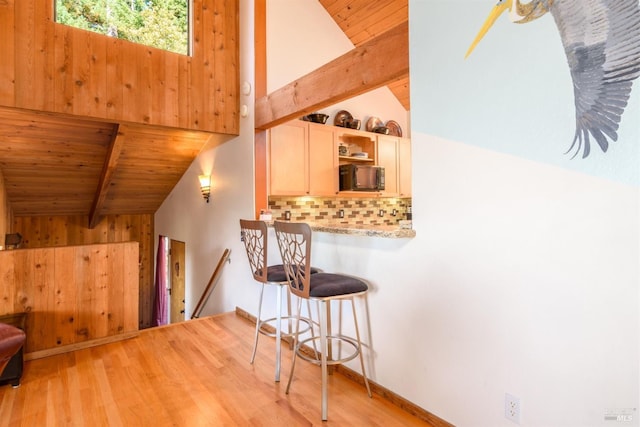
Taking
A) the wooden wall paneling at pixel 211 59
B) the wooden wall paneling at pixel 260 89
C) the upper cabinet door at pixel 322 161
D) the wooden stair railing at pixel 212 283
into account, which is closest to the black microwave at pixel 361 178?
the upper cabinet door at pixel 322 161

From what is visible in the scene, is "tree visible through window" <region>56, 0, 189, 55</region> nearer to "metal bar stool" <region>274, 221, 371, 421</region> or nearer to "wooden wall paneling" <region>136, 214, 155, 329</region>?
"metal bar stool" <region>274, 221, 371, 421</region>

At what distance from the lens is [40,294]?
9.04ft

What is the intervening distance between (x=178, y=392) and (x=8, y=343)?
1.00 meters

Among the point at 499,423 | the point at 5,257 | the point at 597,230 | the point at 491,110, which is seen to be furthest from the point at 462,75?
the point at 5,257

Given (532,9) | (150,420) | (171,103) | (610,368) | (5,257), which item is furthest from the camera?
(171,103)

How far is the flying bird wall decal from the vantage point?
123cm

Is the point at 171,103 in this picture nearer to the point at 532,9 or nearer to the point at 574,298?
the point at 532,9

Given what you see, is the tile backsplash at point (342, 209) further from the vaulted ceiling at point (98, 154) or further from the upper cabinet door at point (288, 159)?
the vaulted ceiling at point (98, 154)

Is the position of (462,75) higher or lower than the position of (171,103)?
lower

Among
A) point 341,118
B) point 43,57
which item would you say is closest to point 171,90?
point 43,57

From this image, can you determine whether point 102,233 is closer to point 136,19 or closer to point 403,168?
point 136,19

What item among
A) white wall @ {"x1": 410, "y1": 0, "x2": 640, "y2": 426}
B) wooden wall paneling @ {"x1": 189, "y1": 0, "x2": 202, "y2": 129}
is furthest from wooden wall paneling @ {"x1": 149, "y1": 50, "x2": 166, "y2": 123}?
white wall @ {"x1": 410, "y1": 0, "x2": 640, "y2": 426}

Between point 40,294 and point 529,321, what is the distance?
11.4 ft

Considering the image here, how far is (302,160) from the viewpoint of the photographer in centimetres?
381
